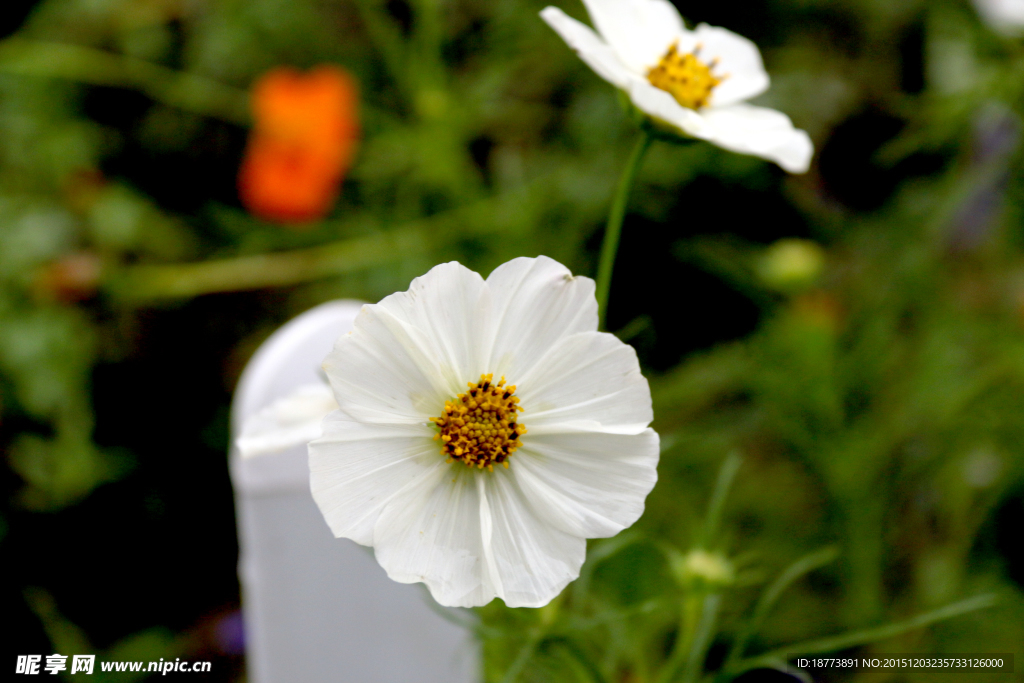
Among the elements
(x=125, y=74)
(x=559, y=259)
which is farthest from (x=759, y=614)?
(x=125, y=74)

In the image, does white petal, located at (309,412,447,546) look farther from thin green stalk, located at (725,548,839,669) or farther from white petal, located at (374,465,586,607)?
thin green stalk, located at (725,548,839,669)

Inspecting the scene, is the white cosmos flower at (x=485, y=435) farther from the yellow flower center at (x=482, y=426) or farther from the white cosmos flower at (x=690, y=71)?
the white cosmos flower at (x=690, y=71)

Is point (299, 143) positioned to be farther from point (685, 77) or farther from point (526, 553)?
point (526, 553)

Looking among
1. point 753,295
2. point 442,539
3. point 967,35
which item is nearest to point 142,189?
point 753,295

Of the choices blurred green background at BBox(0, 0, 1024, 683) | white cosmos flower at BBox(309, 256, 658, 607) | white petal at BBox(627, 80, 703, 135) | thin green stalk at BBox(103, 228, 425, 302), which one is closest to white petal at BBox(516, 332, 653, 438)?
white cosmos flower at BBox(309, 256, 658, 607)

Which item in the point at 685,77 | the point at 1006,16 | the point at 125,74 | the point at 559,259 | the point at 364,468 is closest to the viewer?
the point at 364,468

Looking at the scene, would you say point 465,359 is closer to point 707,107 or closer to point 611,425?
point 611,425
